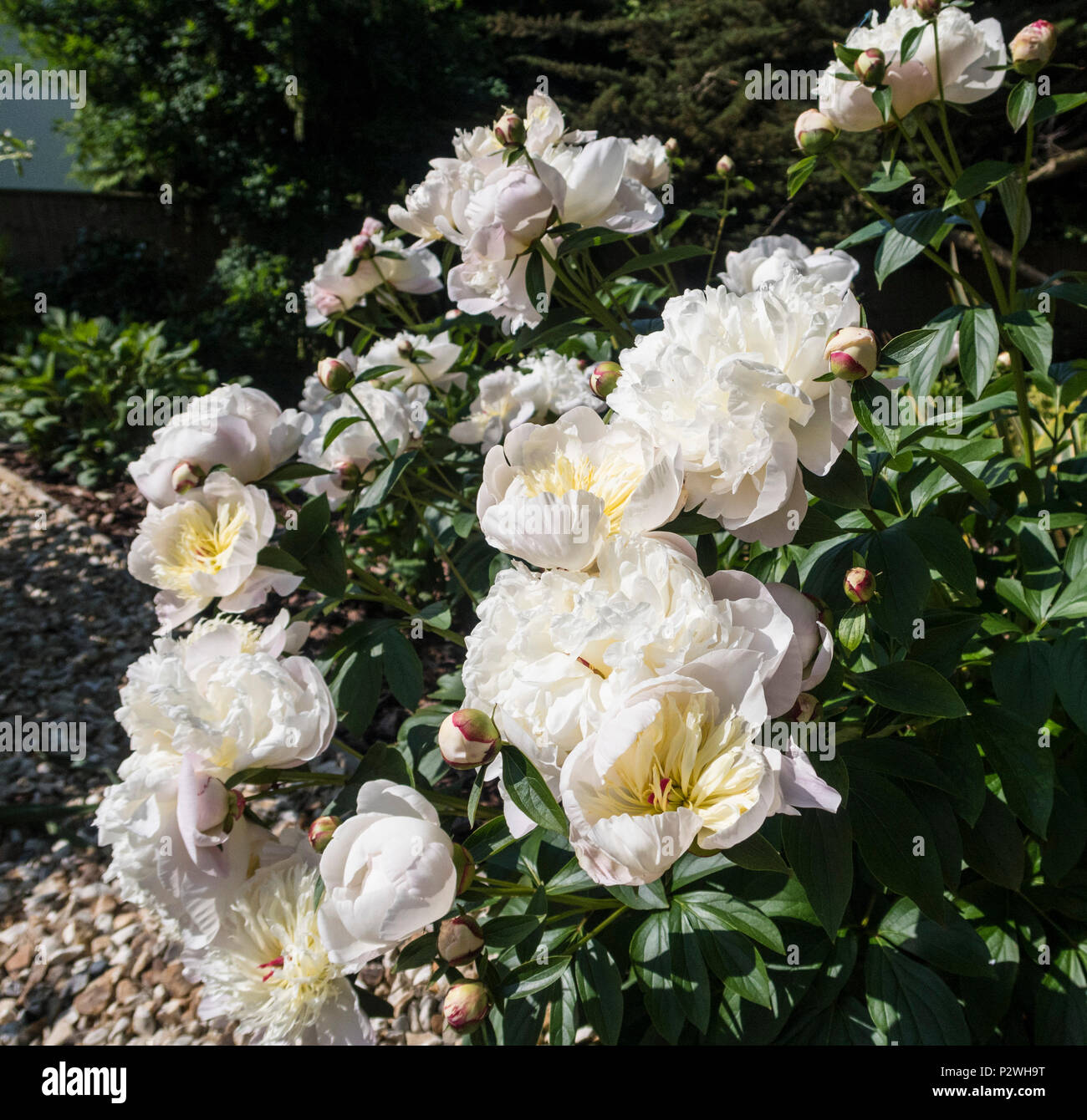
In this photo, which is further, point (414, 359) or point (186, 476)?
point (414, 359)

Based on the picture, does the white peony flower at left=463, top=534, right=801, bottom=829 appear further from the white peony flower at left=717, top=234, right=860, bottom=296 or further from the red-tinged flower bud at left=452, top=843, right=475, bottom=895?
the white peony flower at left=717, top=234, right=860, bottom=296

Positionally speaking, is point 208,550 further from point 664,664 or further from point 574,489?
point 664,664

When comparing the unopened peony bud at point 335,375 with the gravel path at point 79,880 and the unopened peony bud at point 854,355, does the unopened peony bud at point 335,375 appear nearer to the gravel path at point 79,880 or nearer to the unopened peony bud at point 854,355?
the gravel path at point 79,880

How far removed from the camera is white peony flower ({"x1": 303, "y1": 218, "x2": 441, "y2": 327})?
56.6 inches

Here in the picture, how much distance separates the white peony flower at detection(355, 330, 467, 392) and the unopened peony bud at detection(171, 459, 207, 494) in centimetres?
57

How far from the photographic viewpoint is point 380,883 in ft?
2.16

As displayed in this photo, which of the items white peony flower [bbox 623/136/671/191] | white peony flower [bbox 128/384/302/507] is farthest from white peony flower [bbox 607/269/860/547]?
white peony flower [bbox 623/136/671/191]

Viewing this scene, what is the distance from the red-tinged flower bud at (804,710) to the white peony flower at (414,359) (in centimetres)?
105

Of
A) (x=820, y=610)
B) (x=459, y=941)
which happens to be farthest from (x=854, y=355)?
(x=459, y=941)


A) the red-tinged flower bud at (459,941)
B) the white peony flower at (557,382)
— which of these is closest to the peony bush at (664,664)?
the red-tinged flower bud at (459,941)

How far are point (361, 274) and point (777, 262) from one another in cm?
87

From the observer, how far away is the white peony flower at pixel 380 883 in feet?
2.15

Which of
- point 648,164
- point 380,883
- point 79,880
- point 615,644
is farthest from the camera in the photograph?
point 79,880
